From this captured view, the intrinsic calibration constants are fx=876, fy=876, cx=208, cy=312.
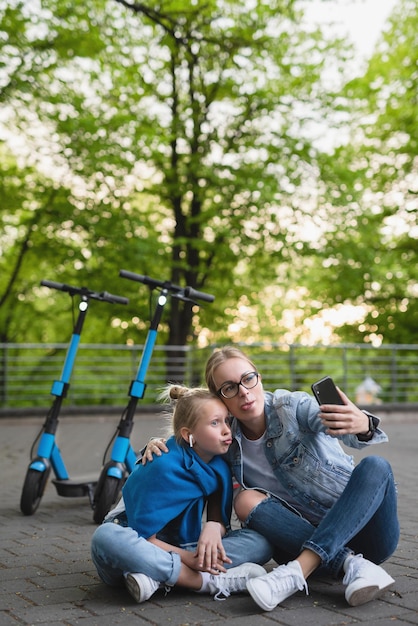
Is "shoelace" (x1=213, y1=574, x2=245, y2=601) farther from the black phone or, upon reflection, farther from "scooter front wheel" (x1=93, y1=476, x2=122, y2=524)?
"scooter front wheel" (x1=93, y1=476, x2=122, y2=524)

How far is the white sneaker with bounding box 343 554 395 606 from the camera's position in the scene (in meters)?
3.33

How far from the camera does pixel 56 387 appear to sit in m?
6.12

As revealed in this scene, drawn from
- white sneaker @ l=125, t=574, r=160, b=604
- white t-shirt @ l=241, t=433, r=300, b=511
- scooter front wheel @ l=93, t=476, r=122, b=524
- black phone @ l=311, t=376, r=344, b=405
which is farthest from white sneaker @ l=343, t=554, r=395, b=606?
scooter front wheel @ l=93, t=476, r=122, b=524

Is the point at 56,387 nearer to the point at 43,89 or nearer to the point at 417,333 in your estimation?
the point at 43,89

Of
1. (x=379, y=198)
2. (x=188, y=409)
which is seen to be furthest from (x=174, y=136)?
(x=188, y=409)

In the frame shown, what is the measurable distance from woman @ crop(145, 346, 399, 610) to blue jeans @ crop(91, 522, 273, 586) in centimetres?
25

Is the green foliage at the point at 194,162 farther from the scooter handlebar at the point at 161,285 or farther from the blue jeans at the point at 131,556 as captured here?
the blue jeans at the point at 131,556

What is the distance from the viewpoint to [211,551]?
137 inches

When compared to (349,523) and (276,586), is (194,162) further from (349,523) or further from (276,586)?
(276,586)

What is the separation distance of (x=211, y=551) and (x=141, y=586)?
1.00 ft

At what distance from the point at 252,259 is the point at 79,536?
14.8 m

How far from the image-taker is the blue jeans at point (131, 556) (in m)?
3.48

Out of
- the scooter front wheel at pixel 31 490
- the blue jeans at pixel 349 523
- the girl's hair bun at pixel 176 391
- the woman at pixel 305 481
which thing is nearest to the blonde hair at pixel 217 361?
the woman at pixel 305 481

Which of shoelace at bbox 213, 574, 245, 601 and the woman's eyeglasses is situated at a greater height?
the woman's eyeglasses
